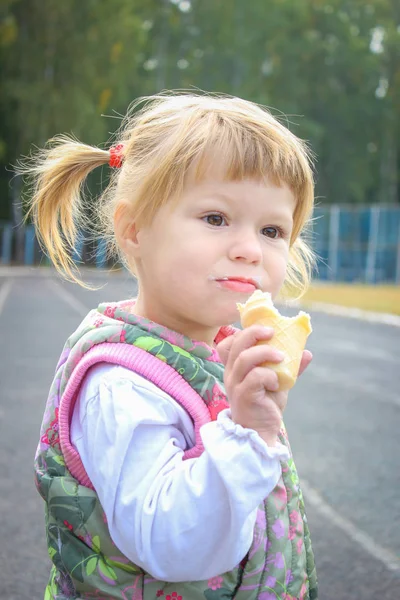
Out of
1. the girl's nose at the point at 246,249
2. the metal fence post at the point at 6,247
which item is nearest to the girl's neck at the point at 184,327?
the girl's nose at the point at 246,249

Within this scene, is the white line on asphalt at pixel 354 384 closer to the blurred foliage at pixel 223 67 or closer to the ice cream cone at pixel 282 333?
the ice cream cone at pixel 282 333

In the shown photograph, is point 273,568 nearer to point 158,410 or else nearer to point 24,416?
point 158,410

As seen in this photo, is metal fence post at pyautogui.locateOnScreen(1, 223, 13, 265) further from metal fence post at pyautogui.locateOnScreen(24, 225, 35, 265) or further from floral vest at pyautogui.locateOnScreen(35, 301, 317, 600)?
floral vest at pyautogui.locateOnScreen(35, 301, 317, 600)

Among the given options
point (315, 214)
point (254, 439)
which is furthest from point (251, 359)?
point (315, 214)

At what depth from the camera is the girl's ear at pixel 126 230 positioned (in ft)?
7.13

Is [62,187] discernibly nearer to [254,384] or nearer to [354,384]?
[254,384]

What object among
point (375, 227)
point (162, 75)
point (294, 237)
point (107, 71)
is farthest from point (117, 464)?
point (162, 75)

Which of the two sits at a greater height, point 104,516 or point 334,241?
point 104,516

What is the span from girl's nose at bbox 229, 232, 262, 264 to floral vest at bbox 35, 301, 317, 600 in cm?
26

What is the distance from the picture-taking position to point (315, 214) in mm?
38500

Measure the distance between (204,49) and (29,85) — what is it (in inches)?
568

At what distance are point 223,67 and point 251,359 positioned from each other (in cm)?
5391

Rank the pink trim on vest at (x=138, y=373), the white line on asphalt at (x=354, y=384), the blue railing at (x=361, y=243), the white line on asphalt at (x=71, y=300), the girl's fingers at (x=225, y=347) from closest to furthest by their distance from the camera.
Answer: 1. the girl's fingers at (x=225, y=347)
2. the pink trim on vest at (x=138, y=373)
3. the white line on asphalt at (x=354, y=384)
4. the white line on asphalt at (x=71, y=300)
5. the blue railing at (x=361, y=243)

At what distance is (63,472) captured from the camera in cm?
208
